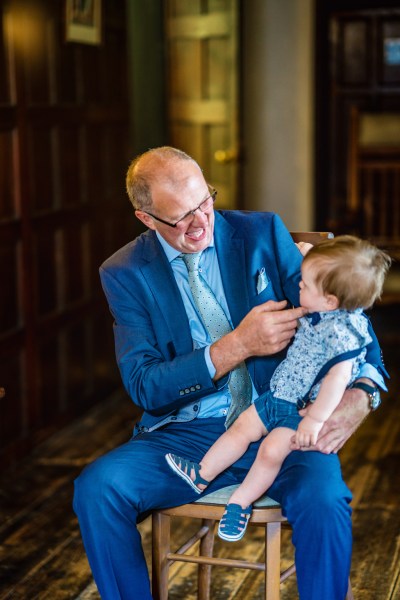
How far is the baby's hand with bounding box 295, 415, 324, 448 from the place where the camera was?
A: 2.02 metres

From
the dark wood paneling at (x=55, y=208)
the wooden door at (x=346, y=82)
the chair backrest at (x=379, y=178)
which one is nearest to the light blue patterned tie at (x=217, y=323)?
the dark wood paneling at (x=55, y=208)

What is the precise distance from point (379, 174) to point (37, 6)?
3.16 metres

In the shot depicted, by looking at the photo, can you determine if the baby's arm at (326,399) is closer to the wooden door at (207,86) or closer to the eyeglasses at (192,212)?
the eyeglasses at (192,212)

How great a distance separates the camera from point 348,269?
6.43ft

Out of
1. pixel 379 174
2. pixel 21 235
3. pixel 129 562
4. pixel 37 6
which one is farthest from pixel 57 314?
pixel 379 174

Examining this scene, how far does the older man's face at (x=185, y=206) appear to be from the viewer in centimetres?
222

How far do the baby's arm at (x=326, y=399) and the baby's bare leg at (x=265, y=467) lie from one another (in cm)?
6

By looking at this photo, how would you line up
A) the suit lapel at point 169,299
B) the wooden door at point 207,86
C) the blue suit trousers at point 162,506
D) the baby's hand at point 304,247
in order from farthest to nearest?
1. the wooden door at point 207,86
2. the baby's hand at point 304,247
3. the suit lapel at point 169,299
4. the blue suit trousers at point 162,506

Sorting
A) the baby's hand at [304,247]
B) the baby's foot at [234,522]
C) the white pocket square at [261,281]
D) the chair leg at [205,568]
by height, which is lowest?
the chair leg at [205,568]

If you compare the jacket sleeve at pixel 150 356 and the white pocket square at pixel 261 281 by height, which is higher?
the white pocket square at pixel 261 281

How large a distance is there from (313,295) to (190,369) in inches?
13.6

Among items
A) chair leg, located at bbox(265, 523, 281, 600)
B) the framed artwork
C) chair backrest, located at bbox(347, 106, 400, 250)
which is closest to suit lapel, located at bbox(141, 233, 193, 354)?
chair leg, located at bbox(265, 523, 281, 600)

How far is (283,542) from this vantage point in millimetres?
3070

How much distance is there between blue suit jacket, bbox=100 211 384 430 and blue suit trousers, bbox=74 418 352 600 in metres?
0.16
